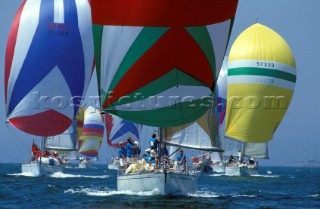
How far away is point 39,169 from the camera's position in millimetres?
42969

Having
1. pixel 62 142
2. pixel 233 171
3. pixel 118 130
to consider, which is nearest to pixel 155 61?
pixel 62 142

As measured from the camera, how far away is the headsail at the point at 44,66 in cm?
3834

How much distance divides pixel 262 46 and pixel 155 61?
2456 cm

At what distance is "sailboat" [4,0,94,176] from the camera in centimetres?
3834

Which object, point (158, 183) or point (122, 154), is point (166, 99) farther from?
point (122, 154)

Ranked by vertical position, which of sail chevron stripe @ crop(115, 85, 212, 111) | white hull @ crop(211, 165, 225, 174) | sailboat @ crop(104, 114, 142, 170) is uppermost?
sailboat @ crop(104, 114, 142, 170)

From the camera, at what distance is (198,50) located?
25.8 metres

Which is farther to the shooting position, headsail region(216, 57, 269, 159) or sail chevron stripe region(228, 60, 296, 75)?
headsail region(216, 57, 269, 159)

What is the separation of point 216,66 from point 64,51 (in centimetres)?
1465

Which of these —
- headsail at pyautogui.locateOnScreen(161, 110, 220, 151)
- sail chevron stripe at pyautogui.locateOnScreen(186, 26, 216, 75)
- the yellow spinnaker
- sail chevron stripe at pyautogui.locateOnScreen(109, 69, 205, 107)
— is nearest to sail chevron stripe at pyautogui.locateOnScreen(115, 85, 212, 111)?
sail chevron stripe at pyautogui.locateOnScreen(109, 69, 205, 107)

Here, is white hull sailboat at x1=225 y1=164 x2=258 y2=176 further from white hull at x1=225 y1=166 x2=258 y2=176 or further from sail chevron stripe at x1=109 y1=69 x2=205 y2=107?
sail chevron stripe at x1=109 y1=69 x2=205 y2=107

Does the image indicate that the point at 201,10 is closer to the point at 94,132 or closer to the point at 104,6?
the point at 104,6

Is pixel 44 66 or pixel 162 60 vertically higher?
pixel 44 66

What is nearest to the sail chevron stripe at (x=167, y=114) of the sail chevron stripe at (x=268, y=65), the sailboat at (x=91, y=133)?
the sail chevron stripe at (x=268, y=65)
